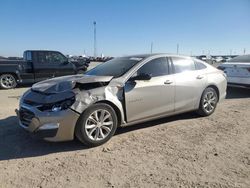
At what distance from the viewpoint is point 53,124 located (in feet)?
14.2

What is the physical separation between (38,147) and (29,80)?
8319 mm

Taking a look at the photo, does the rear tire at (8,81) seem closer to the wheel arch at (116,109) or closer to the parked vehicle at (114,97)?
the parked vehicle at (114,97)

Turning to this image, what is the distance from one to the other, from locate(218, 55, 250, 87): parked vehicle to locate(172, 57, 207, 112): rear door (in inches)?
145

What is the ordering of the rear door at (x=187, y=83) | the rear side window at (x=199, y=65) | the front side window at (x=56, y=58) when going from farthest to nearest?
the front side window at (x=56, y=58) < the rear side window at (x=199, y=65) < the rear door at (x=187, y=83)

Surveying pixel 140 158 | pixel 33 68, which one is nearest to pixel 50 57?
pixel 33 68

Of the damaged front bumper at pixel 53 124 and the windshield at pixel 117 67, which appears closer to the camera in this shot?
the damaged front bumper at pixel 53 124

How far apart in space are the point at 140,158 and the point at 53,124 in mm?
1440

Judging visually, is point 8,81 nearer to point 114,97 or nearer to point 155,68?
point 155,68

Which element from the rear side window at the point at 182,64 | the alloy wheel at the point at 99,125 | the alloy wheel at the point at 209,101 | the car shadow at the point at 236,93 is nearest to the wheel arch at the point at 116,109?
the alloy wheel at the point at 99,125

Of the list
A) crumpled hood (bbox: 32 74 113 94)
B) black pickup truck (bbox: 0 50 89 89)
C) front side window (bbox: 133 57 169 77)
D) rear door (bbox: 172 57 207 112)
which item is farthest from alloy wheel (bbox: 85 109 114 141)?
black pickup truck (bbox: 0 50 89 89)

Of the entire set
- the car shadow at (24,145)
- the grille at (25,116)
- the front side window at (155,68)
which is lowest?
the car shadow at (24,145)

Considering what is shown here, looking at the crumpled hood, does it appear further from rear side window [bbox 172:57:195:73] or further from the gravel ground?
rear side window [bbox 172:57:195:73]

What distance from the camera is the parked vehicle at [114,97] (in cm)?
439

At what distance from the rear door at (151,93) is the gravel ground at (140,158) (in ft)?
1.31
